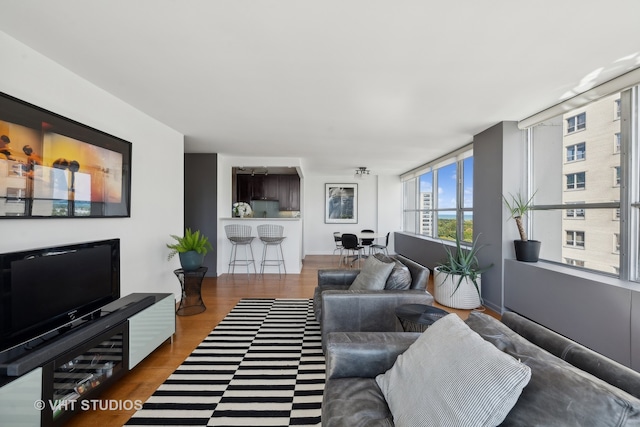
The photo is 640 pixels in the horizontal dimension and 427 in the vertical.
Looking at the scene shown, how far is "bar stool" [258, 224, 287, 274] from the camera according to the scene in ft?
18.2

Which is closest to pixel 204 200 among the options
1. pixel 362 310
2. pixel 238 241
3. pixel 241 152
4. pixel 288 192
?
pixel 238 241

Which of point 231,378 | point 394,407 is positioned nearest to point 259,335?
point 231,378

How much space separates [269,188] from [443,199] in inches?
180

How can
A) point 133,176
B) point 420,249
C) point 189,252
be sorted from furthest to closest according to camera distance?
point 420,249
point 189,252
point 133,176

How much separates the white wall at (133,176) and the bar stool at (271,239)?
1.80 metres

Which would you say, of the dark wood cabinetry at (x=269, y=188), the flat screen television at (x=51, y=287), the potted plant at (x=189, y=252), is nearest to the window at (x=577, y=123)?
the potted plant at (x=189, y=252)

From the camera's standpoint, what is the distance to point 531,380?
3.09 ft

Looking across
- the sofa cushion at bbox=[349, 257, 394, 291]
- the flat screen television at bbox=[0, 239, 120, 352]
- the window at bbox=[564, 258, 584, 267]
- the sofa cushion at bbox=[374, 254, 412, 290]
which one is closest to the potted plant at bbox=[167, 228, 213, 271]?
the flat screen television at bbox=[0, 239, 120, 352]

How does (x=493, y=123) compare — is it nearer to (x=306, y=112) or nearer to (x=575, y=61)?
(x=575, y=61)

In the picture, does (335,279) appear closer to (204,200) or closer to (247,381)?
(247,381)

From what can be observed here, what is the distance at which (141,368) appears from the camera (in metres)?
2.34

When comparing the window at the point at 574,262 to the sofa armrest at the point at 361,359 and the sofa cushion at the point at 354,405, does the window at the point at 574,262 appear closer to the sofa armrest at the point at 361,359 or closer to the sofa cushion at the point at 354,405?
the sofa armrest at the point at 361,359

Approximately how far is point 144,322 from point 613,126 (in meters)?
4.55

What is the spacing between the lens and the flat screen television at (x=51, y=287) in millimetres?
1597
